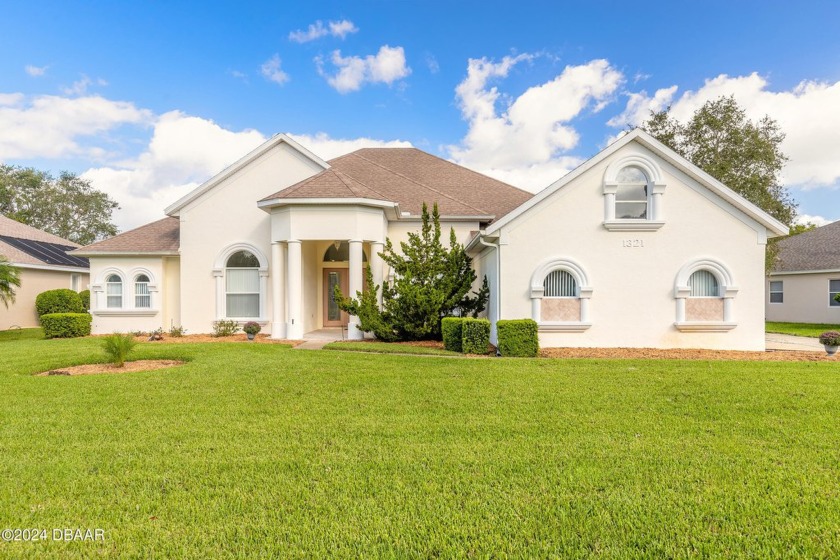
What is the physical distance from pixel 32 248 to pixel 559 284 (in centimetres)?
2774

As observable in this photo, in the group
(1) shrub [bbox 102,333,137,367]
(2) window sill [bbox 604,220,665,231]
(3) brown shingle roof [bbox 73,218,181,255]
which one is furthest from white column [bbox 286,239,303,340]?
(2) window sill [bbox 604,220,665,231]

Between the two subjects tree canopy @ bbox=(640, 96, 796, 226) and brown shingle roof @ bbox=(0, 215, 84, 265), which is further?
tree canopy @ bbox=(640, 96, 796, 226)

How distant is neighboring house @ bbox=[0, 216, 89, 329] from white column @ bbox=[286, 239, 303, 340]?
14060 mm

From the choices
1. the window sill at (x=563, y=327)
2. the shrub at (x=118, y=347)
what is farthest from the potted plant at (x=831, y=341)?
the shrub at (x=118, y=347)

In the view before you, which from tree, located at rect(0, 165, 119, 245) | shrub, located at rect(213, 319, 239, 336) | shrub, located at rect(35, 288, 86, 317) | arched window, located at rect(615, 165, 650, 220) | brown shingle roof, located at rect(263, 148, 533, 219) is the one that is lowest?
shrub, located at rect(213, 319, 239, 336)

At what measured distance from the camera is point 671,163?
11680mm

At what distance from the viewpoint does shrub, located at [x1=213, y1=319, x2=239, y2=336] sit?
49.0 feet

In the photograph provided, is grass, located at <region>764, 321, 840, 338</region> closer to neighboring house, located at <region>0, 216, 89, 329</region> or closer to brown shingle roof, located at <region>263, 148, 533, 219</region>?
brown shingle roof, located at <region>263, 148, 533, 219</region>

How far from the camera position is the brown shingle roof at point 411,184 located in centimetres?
1403

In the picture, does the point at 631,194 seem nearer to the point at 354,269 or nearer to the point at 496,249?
the point at 496,249

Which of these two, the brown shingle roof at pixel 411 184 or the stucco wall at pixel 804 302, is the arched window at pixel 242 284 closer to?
the brown shingle roof at pixel 411 184

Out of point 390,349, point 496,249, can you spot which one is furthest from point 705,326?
point 390,349

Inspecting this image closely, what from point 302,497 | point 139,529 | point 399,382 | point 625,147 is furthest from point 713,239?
point 139,529

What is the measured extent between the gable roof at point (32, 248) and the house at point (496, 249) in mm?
7704
